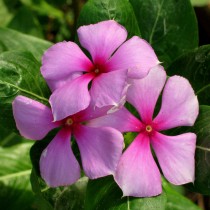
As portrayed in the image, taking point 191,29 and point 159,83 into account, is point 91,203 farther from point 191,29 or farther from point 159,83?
point 191,29

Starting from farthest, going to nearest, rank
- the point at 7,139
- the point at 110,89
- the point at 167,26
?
the point at 7,139, the point at 167,26, the point at 110,89

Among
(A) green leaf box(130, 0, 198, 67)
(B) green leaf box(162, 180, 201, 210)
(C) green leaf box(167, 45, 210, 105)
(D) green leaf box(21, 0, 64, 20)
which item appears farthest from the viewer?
(D) green leaf box(21, 0, 64, 20)

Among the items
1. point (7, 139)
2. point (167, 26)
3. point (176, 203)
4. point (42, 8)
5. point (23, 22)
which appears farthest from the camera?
point (42, 8)

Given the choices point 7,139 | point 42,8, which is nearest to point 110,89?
point 7,139

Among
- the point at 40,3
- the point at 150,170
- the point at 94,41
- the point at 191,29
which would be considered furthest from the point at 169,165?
the point at 40,3

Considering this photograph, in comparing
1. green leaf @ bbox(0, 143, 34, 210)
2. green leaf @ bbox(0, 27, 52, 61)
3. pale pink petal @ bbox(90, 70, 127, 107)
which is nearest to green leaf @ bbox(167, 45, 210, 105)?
pale pink petal @ bbox(90, 70, 127, 107)

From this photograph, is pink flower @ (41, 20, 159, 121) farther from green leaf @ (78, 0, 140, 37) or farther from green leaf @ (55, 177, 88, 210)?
green leaf @ (55, 177, 88, 210)

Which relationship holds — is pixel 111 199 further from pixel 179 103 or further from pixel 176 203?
pixel 176 203
